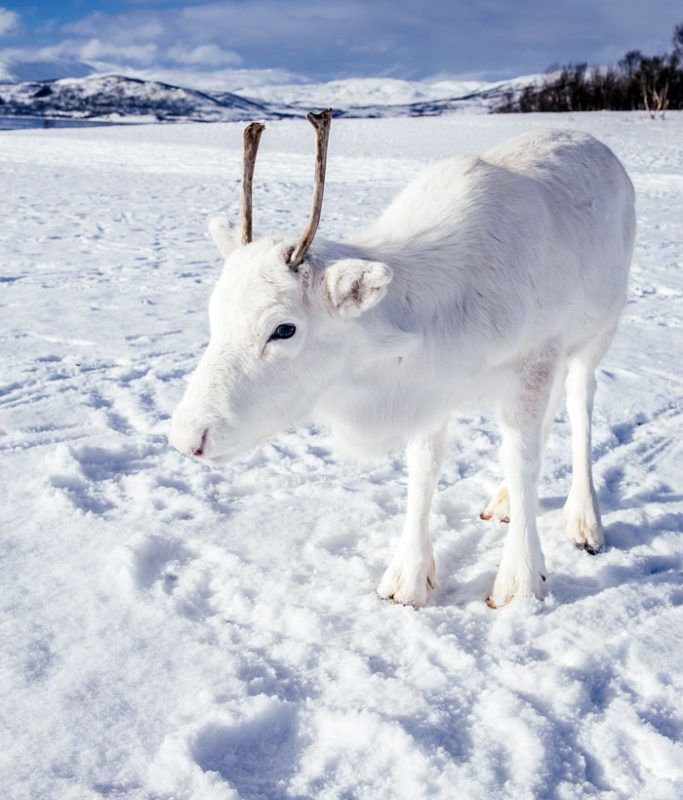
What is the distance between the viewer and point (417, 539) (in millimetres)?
3355

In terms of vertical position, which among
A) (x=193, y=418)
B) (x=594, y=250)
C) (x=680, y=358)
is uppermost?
(x=594, y=250)

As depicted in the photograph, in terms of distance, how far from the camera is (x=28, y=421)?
4.79m

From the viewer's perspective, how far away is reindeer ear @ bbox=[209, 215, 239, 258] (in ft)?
9.61

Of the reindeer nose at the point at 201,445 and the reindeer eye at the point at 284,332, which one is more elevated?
the reindeer eye at the point at 284,332

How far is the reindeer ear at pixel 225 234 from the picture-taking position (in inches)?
115

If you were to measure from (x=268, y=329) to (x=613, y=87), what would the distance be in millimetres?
55842

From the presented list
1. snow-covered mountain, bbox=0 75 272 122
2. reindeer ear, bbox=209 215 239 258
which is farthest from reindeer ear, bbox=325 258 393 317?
snow-covered mountain, bbox=0 75 272 122

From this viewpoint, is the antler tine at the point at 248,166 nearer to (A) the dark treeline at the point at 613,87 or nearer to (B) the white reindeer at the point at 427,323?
(B) the white reindeer at the point at 427,323

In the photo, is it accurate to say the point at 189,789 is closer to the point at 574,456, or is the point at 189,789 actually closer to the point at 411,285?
the point at 411,285

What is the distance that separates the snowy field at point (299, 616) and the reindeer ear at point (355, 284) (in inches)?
A: 47.9

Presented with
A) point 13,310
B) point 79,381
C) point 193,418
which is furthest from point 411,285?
point 13,310

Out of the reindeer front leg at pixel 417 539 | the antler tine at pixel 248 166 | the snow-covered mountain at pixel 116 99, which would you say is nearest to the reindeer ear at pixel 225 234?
the antler tine at pixel 248 166

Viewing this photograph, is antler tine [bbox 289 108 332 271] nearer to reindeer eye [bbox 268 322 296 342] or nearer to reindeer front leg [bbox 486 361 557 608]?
reindeer eye [bbox 268 322 296 342]

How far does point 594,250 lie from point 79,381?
350cm
